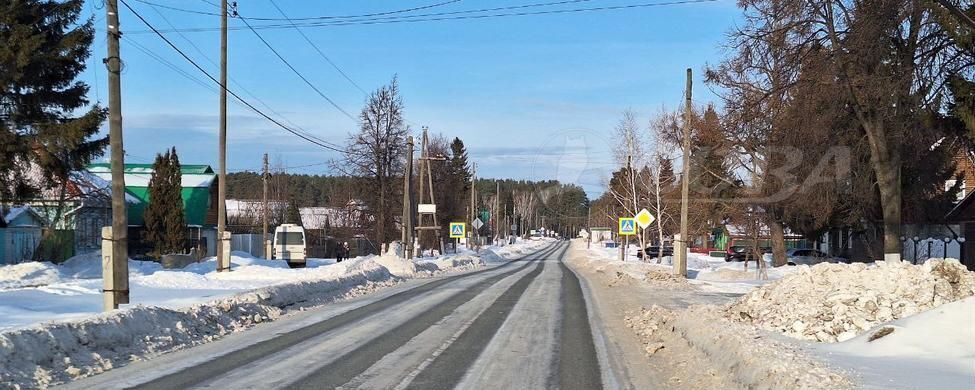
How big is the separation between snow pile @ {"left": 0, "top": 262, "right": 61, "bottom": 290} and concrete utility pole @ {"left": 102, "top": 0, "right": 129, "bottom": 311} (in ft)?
43.1

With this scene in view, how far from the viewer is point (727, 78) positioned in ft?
123

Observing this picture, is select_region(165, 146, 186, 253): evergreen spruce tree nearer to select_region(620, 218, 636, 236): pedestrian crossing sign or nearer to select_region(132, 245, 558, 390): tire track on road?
select_region(620, 218, 636, 236): pedestrian crossing sign

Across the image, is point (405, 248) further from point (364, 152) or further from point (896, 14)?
point (896, 14)

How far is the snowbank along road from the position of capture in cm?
920

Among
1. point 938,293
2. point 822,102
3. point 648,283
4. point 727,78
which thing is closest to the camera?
point 938,293

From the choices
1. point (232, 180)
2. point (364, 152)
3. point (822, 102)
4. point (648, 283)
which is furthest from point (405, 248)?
point (232, 180)

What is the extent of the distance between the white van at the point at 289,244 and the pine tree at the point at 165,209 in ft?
20.6

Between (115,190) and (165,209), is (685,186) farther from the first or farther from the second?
(165,209)

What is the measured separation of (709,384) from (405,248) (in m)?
38.2

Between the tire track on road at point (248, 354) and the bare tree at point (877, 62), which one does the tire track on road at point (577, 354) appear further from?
the bare tree at point (877, 62)

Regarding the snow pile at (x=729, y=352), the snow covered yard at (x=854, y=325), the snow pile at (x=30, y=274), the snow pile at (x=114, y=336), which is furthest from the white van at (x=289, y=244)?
the snow pile at (x=729, y=352)

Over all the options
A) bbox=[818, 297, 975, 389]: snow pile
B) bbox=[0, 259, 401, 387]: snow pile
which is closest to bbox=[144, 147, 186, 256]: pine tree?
bbox=[0, 259, 401, 387]: snow pile

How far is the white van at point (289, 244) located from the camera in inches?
1929

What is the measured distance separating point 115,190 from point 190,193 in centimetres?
3885
